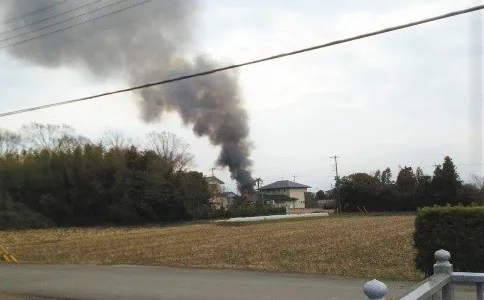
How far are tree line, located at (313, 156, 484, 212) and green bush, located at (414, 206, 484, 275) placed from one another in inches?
1917

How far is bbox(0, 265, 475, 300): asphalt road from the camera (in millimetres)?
10312

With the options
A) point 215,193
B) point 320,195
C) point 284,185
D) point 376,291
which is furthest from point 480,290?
point 284,185

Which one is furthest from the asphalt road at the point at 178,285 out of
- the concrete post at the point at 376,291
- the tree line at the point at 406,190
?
the tree line at the point at 406,190

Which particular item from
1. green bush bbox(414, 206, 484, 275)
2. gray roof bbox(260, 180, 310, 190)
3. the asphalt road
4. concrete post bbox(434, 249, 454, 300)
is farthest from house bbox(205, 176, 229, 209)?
concrete post bbox(434, 249, 454, 300)

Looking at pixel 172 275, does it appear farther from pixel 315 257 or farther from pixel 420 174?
pixel 420 174

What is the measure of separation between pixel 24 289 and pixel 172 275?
12.0 feet

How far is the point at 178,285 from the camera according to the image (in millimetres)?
11883

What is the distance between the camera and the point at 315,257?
15992 millimetres

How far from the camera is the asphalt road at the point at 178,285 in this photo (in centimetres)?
1031

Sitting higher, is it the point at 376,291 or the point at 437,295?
the point at 376,291

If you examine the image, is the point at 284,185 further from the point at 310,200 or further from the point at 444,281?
the point at 444,281

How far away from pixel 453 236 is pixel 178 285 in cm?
618

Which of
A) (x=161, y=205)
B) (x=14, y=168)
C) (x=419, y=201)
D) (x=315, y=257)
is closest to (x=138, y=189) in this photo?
(x=161, y=205)

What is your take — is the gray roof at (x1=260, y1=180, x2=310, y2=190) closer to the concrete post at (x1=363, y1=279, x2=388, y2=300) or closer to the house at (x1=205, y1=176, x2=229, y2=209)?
the house at (x1=205, y1=176, x2=229, y2=209)
